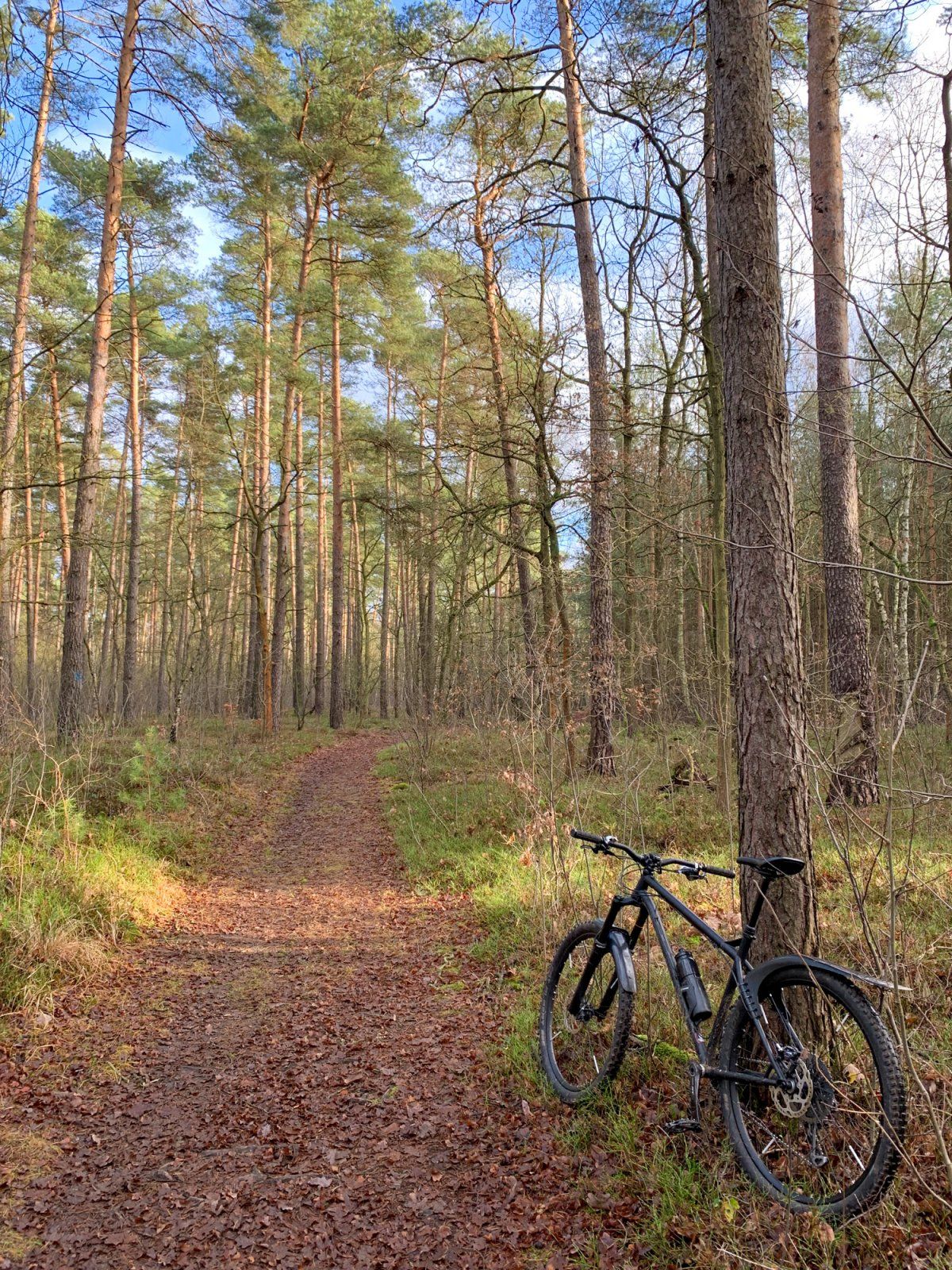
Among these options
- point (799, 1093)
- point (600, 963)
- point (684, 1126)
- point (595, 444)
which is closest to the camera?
point (799, 1093)

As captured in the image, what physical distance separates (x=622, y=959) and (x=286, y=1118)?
71.7 inches

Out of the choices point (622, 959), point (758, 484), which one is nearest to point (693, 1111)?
point (622, 959)

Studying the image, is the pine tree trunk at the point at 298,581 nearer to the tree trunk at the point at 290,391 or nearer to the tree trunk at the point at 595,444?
the tree trunk at the point at 290,391

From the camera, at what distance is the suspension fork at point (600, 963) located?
3.35 metres

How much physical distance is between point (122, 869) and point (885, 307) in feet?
38.7

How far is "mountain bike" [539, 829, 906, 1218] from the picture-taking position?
2170 mm

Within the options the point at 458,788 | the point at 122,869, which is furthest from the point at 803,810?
the point at 458,788

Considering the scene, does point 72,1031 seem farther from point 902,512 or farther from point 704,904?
point 902,512

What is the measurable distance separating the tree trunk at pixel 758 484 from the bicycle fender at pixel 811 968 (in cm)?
34

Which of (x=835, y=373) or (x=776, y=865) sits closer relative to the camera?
(x=776, y=865)

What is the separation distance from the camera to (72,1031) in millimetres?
4137

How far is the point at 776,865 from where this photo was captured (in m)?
2.67

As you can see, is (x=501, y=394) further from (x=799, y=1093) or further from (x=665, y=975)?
(x=799, y=1093)

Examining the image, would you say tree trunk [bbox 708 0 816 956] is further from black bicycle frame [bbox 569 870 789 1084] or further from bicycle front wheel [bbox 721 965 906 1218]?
bicycle front wheel [bbox 721 965 906 1218]
